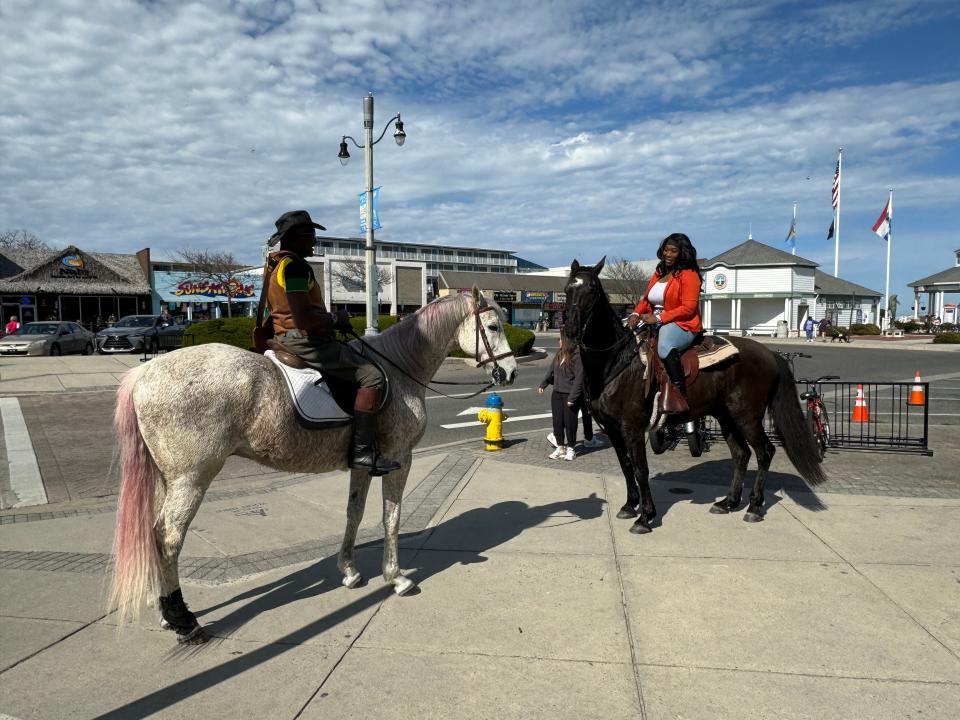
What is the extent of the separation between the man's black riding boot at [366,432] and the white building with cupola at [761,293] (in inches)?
2002

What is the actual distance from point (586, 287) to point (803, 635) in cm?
312

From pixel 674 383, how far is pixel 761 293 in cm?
5021

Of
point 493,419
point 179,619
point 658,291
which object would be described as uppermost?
point 658,291

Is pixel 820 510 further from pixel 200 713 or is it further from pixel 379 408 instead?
pixel 200 713

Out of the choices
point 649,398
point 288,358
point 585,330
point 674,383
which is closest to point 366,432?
point 288,358

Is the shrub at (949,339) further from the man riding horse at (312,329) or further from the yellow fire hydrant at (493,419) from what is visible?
the man riding horse at (312,329)

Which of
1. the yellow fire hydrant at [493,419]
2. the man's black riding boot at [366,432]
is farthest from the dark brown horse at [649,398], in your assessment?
the yellow fire hydrant at [493,419]

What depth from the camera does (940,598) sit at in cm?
409

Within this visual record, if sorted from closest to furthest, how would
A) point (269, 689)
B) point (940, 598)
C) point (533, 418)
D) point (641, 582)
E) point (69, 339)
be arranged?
point (269, 689), point (940, 598), point (641, 582), point (533, 418), point (69, 339)

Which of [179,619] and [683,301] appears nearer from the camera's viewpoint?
[179,619]

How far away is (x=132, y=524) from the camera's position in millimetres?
3568

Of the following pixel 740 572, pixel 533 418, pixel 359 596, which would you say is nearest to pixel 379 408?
pixel 359 596

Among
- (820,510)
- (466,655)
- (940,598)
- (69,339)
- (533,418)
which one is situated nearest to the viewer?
(466,655)

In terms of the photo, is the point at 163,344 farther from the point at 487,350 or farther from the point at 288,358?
the point at 487,350
